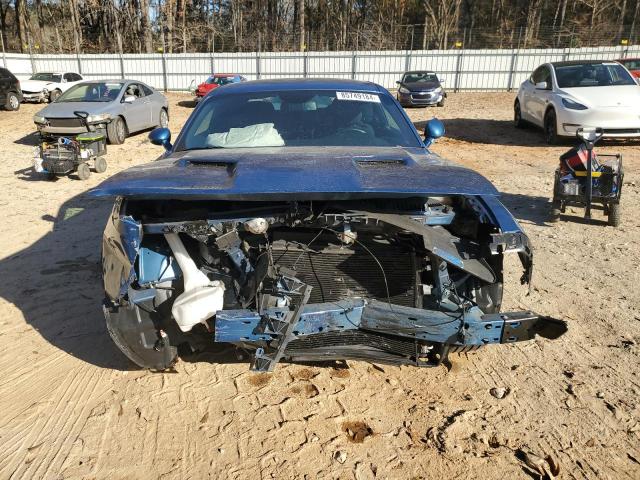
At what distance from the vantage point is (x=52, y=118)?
1175 cm

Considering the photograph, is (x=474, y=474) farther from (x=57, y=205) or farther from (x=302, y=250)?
(x=57, y=205)

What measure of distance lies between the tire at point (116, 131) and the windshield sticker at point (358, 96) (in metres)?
9.81

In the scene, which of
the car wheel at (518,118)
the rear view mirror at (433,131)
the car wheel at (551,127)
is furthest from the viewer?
the car wheel at (518,118)

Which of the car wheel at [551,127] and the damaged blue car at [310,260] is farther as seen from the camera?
the car wheel at [551,127]

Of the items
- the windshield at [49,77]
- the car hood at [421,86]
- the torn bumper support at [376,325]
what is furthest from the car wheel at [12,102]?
the torn bumper support at [376,325]

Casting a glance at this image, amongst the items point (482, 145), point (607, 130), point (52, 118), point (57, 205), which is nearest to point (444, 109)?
point (482, 145)

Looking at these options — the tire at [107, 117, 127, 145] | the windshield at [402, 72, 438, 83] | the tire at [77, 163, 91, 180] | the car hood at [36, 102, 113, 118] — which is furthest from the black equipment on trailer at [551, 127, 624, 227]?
the windshield at [402, 72, 438, 83]

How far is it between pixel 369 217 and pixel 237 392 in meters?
1.34

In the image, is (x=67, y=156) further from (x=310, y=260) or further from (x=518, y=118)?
(x=518, y=118)

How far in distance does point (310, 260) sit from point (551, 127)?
1051 centimetres

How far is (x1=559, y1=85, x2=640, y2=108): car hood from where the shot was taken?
33.4 ft

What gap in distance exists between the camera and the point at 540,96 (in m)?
12.0

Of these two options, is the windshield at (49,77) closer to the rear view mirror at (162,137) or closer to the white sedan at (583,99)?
the white sedan at (583,99)

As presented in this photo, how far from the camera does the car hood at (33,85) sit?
2044 cm
